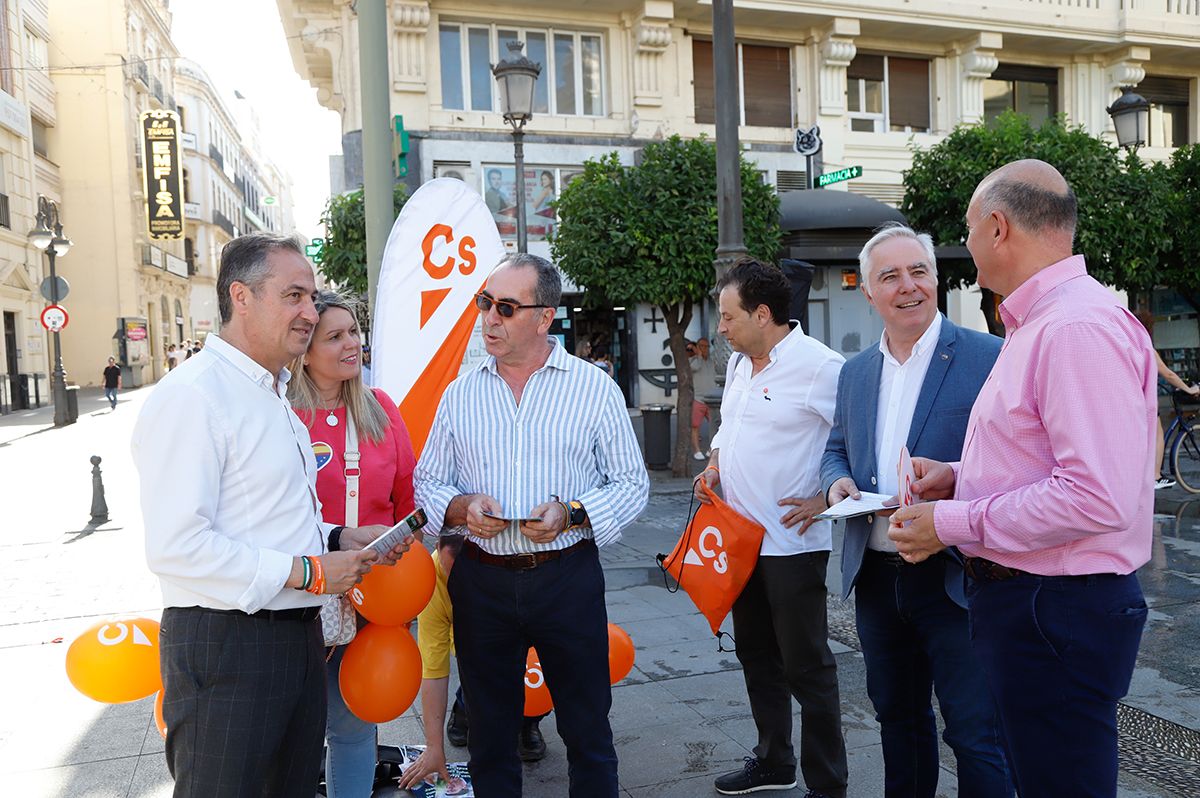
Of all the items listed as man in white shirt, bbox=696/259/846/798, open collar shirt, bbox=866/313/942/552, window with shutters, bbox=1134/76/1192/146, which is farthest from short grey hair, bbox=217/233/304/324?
window with shutters, bbox=1134/76/1192/146

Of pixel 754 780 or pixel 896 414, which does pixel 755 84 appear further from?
pixel 754 780

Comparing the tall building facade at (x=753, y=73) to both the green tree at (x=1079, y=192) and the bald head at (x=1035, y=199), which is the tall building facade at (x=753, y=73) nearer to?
the green tree at (x=1079, y=192)

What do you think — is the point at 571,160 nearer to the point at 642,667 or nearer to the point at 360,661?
the point at 642,667

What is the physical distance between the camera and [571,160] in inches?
759

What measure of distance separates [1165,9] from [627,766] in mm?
25796

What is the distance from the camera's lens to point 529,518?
2816 mm

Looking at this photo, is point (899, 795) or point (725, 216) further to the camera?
point (725, 216)

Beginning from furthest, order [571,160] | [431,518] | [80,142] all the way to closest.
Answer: [80,142] → [571,160] → [431,518]

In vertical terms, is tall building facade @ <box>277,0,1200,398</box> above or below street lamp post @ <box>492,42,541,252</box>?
above

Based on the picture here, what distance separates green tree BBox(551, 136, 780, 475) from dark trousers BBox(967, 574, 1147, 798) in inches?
382

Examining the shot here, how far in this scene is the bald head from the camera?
88.6 inches

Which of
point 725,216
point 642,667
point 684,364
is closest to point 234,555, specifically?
point 642,667

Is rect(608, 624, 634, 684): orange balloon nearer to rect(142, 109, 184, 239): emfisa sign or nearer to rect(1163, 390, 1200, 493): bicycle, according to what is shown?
rect(1163, 390, 1200, 493): bicycle

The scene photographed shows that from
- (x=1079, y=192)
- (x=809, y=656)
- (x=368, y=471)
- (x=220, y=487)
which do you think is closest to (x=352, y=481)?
(x=368, y=471)
